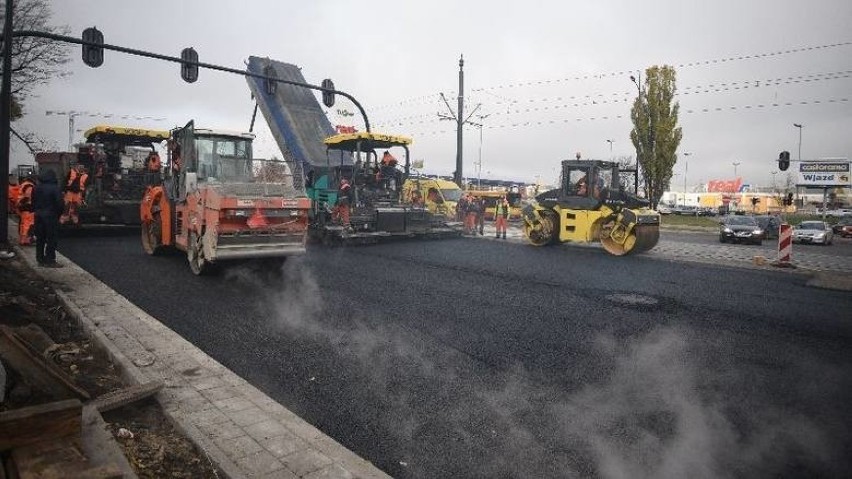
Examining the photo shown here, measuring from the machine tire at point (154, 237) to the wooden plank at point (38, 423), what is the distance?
26.9 ft

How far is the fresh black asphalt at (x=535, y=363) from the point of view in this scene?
123 inches

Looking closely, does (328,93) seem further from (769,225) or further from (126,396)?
(769,225)

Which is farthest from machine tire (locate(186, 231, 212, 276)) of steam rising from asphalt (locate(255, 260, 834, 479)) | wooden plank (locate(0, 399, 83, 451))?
wooden plank (locate(0, 399, 83, 451))

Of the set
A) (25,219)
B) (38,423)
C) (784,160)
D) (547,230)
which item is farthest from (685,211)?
(38,423)

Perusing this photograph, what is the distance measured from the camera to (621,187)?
13.8m

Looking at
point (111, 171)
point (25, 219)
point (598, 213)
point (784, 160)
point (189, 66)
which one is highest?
point (189, 66)

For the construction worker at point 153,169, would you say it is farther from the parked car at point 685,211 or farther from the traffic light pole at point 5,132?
the parked car at point 685,211

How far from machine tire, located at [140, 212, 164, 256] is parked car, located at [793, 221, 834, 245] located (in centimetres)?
2478

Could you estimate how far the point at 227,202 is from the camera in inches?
298

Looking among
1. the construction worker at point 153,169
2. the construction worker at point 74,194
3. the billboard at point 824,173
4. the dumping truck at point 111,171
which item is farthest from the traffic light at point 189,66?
the billboard at point 824,173

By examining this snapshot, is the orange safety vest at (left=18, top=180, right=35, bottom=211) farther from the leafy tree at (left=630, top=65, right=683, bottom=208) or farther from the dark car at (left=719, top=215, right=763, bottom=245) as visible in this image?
the leafy tree at (left=630, top=65, right=683, bottom=208)

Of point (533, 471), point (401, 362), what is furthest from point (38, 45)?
point (533, 471)

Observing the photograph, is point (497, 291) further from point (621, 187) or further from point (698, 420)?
point (621, 187)

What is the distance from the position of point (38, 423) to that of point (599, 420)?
11.0 ft
